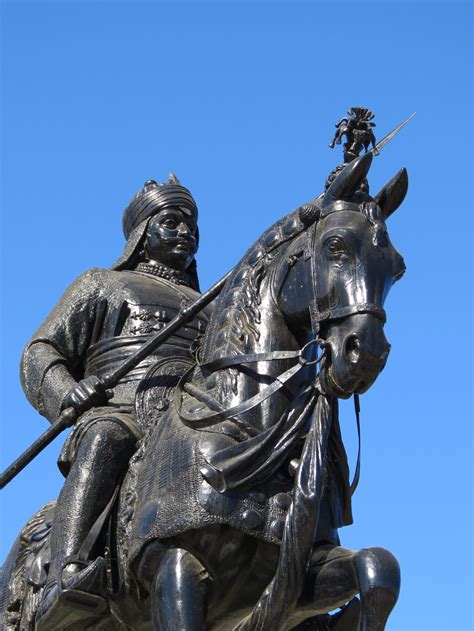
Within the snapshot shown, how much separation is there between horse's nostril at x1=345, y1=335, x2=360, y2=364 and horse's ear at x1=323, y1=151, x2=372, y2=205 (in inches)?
43.5

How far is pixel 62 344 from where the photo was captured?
12688 millimetres

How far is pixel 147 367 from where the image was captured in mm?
11953

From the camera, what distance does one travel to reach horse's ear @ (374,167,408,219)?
34.1 feet

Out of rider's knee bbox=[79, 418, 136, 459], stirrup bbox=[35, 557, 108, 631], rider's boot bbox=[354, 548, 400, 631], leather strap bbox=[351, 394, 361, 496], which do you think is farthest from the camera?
rider's knee bbox=[79, 418, 136, 459]

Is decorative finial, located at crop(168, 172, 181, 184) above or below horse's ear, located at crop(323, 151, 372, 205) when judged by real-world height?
above

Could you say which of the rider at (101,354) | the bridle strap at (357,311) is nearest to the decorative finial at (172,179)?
the rider at (101,354)

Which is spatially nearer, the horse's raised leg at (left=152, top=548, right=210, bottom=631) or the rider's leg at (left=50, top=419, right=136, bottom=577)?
the horse's raised leg at (left=152, top=548, right=210, bottom=631)

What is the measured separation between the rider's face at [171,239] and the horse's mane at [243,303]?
8.48ft

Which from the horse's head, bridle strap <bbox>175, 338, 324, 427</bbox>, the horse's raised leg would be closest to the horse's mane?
bridle strap <bbox>175, 338, 324, 427</bbox>

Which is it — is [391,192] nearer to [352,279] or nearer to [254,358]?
[352,279]

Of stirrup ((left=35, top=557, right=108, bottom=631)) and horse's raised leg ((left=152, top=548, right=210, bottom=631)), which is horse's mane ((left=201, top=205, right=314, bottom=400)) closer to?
horse's raised leg ((left=152, top=548, right=210, bottom=631))

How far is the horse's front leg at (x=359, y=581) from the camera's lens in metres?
9.37

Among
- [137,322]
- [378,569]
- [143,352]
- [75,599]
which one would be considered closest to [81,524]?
[75,599]

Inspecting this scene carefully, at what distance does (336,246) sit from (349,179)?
540 mm
